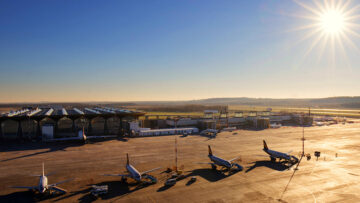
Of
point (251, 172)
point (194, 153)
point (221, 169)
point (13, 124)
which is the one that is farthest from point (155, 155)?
point (13, 124)

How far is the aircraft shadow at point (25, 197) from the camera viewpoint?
35.4m

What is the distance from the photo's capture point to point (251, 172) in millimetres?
49469

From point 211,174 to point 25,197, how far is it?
32.8m

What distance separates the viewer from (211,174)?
1912 inches

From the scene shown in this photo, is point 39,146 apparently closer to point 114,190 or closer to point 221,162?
point 114,190

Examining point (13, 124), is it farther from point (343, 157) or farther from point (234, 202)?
point (343, 157)

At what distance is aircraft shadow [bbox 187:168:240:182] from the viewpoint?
45.9 meters

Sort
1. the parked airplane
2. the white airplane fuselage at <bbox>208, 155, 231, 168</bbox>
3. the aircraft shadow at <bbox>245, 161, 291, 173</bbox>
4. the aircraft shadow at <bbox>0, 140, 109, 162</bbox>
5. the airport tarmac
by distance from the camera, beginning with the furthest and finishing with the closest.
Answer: the parked airplane
the aircraft shadow at <bbox>0, 140, 109, 162</bbox>
the aircraft shadow at <bbox>245, 161, 291, 173</bbox>
the white airplane fuselage at <bbox>208, 155, 231, 168</bbox>
the airport tarmac

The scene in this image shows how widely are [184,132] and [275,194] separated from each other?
7618 cm

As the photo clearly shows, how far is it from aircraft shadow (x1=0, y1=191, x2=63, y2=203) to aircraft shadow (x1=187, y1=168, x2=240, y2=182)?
24935 millimetres

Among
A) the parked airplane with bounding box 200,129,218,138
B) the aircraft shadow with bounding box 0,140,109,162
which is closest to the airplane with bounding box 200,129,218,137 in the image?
the parked airplane with bounding box 200,129,218,138

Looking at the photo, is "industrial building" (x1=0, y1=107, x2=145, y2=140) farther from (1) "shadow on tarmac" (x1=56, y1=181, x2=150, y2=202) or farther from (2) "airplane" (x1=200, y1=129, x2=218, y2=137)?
(1) "shadow on tarmac" (x1=56, y1=181, x2=150, y2=202)

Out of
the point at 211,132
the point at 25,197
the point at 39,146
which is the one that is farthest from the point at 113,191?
the point at 211,132

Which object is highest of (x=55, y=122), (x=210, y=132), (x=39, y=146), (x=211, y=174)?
(x=55, y=122)
